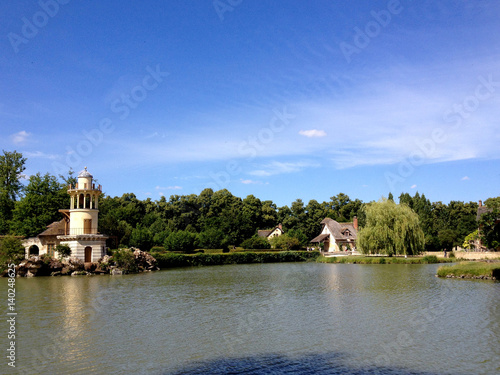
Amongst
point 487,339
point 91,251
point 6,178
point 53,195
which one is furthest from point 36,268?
point 487,339

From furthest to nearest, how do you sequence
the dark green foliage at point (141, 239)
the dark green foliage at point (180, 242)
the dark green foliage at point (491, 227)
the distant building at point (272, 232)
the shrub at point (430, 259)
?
the distant building at point (272, 232) < the dark green foliage at point (180, 242) < the dark green foliage at point (141, 239) < the shrub at point (430, 259) < the dark green foliage at point (491, 227)

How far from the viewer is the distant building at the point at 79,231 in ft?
147

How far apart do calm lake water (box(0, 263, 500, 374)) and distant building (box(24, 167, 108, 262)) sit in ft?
57.7

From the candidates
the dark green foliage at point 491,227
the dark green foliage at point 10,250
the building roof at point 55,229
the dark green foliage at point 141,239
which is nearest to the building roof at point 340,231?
the dark green foliage at point 141,239

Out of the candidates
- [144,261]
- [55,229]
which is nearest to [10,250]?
[55,229]

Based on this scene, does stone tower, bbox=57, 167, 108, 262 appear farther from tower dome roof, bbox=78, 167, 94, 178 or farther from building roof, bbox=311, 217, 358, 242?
building roof, bbox=311, 217, 358, 242

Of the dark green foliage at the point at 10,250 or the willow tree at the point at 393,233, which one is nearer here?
the dark green foliage at the point at 10,250

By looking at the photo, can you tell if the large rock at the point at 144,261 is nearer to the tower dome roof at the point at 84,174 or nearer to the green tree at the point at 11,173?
the tower dome roof at the point at 84,174

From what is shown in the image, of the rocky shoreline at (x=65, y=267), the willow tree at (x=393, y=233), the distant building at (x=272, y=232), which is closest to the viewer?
the rocky shoreline at (x=65, y=267)

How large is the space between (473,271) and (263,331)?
76.5 feet

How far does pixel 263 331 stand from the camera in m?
16.1

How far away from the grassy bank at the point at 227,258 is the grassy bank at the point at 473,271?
32804 millimetres

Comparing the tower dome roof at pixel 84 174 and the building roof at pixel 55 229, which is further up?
the tower dome roof at pixel 84 174

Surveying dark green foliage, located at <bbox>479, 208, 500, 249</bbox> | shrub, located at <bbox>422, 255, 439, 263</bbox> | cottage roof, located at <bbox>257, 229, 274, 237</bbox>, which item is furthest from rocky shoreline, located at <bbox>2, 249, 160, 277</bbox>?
cottage roof, located at <bbox>257, 229, 274, 237</bbox>
